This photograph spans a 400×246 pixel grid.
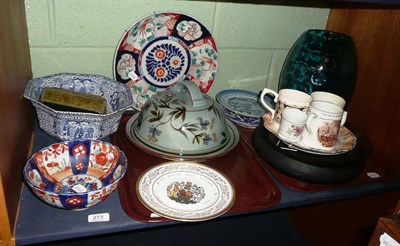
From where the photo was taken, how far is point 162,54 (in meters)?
0.96

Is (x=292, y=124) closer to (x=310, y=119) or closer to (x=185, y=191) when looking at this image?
(x=310, y=119)

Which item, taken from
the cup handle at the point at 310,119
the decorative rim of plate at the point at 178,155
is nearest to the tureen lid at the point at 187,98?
the decorative rim of plate at the point at 178,155

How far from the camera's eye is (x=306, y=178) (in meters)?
0.74

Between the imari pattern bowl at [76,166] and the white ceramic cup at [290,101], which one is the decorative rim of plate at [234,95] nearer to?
the white ceramic cup at [290,101]

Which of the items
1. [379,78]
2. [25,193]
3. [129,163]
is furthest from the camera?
[379,78]

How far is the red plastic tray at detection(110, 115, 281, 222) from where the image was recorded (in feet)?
2.15

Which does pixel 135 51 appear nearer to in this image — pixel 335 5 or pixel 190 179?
pixel 190 179

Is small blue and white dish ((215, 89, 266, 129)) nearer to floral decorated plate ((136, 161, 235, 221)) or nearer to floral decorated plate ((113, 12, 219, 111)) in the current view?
floral decorated plate ((113, 12, 219, 111))

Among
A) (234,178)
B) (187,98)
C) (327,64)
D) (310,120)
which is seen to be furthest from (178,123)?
(327,64)

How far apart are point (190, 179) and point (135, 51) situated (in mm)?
401

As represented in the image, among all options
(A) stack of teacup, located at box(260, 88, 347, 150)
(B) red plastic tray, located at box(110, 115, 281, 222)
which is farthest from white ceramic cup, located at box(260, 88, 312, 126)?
(B) red plastic tray, located at box(110, 115, 281, 222)

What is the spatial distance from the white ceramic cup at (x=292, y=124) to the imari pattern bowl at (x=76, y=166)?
1.16ft

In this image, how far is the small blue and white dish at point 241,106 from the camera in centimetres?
96

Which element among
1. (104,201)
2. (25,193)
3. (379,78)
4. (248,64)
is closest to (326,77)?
(379,78)
